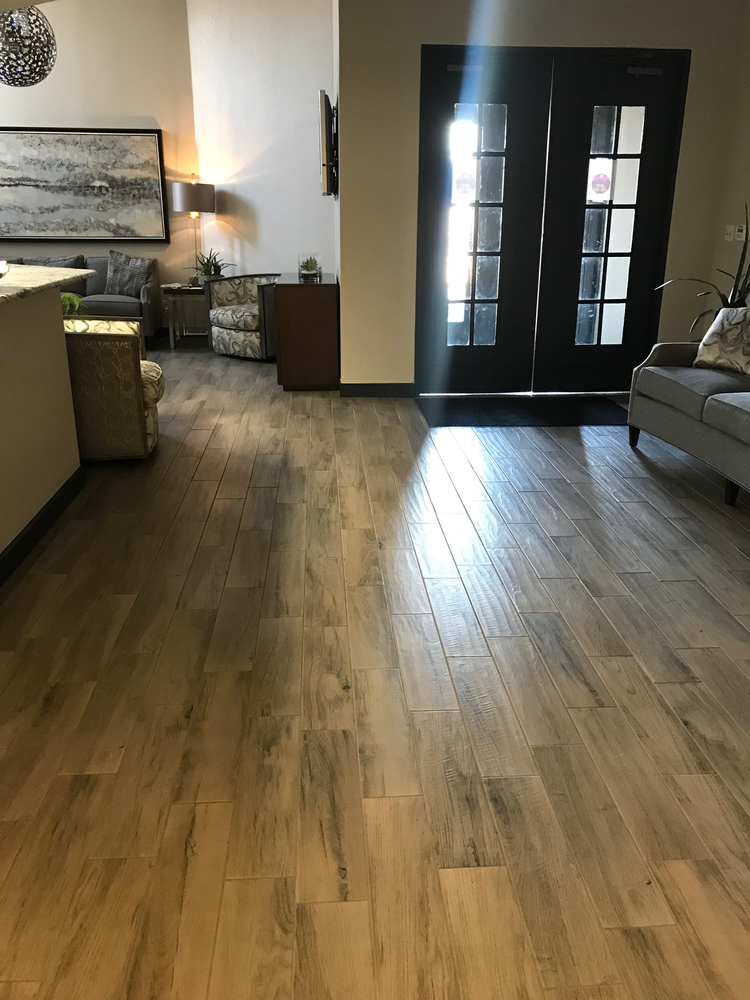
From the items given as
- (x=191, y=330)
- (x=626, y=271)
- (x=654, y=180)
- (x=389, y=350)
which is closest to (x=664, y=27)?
(x=654, y=180)

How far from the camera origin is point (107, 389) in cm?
423

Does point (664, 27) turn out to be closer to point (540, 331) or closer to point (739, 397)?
point (540, 331)

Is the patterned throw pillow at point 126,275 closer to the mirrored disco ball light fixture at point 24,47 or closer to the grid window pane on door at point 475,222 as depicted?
the grid window pane on door at point 475,222

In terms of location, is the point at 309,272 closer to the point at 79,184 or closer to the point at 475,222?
the point at 475,222

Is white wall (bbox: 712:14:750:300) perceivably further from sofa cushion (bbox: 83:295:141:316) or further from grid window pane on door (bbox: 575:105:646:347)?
sofa cushion (bbox: 83:295:141:316)

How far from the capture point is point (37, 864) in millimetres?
1760

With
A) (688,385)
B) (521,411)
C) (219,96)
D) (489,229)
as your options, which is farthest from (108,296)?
(688,385)

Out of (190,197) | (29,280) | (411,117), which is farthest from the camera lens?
(190,197)

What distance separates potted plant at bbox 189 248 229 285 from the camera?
8.17 m

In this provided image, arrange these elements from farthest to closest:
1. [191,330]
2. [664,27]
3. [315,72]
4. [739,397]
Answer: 1. [191,330]
2. [315,72]
3. [664,27]
4. [739,397]

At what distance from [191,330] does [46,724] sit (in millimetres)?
6960

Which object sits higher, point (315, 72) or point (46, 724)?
point (315, 72)

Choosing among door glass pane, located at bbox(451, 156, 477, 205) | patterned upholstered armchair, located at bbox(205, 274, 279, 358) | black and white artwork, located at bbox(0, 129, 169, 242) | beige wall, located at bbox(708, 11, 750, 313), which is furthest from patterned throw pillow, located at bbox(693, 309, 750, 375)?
black and white artwork, located at bbox(0, 129, 169, 242)

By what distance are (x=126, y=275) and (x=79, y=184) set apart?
1050 millimetres
